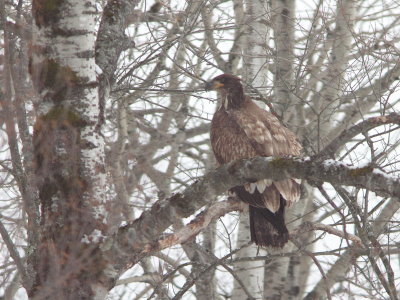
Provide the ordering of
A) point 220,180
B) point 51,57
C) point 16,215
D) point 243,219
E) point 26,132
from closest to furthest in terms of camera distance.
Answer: point 220,180, point 51,57, point 26,132, point 16,215, point 243,219

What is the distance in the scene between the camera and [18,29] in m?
4.59

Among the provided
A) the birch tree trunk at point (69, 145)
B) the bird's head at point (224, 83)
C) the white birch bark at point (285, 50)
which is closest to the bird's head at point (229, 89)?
the bird's head at point (224, 83)

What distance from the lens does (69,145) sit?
4121 mm

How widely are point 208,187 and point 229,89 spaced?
7.49ft

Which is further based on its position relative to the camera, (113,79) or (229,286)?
(229,286)

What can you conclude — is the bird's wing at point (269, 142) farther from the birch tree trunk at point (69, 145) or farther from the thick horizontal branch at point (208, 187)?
the birch tree trunk at point (69, 145)

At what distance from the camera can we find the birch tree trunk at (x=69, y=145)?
3.98m

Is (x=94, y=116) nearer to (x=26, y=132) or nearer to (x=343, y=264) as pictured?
(x=26, y=132)

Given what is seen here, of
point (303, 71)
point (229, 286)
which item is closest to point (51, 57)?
point (303, 71)

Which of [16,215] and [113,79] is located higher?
[113,79]

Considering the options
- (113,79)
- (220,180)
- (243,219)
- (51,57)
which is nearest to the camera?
(220,180)

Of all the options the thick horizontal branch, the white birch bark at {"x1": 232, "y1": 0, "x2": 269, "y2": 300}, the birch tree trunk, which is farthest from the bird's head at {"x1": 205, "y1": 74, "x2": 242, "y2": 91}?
the thick horizontal branch

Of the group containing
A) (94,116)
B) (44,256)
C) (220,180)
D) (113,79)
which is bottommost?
(44,256)

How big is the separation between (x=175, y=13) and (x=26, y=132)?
326cm
